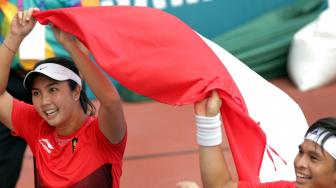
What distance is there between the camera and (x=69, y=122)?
2.95m

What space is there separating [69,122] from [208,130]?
0.72 m

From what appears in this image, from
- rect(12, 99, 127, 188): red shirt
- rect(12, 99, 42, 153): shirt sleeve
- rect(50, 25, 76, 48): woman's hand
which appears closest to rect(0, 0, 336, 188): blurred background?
rect(12, 99, 42, 153): shirt sleeve

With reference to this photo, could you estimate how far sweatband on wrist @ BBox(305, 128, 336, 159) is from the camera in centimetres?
240

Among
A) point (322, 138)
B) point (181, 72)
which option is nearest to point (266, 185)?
point (322, 138)

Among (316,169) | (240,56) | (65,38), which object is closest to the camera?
(316,169)

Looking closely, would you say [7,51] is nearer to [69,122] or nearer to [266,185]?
[69,122]

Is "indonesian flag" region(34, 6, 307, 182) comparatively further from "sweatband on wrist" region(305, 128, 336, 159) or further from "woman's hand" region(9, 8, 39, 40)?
"sweatband on wrist" region(305, 128, 336, 159)

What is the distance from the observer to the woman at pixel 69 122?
9.15ft

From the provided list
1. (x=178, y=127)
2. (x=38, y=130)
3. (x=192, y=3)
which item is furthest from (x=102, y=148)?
(x=192, y=3)

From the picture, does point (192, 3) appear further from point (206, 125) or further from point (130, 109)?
point (206, 125)

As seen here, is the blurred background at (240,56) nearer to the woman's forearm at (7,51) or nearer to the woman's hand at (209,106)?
the woman's forearm at (7,51)

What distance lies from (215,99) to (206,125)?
118mm

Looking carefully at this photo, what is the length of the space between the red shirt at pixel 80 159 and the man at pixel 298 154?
19.0 inches

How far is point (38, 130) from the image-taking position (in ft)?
10.1
